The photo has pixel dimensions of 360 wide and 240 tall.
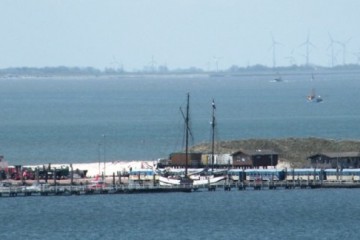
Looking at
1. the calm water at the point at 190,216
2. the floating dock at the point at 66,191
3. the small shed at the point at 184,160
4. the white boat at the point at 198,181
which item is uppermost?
the small shed at the point at 184,160

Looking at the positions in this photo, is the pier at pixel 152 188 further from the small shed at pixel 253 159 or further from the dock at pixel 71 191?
the small shed at pixel 253 159

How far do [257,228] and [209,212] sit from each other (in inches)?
276

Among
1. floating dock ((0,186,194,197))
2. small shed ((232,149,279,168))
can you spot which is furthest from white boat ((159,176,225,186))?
small shed ((232,149,279,168))

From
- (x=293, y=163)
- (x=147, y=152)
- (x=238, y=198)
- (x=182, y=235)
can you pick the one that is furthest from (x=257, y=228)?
(x=147, y=152)

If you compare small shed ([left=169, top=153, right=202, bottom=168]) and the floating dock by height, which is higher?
small shed ([left=169, top=153, right=202, bottom=168])

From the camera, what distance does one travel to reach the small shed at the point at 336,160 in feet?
339

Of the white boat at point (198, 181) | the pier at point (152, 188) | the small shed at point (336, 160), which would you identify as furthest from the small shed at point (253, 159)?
the pier at point (152, 188)

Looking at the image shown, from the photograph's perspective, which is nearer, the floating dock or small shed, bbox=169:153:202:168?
the floating dock

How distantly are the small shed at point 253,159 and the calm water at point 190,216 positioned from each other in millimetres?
10196

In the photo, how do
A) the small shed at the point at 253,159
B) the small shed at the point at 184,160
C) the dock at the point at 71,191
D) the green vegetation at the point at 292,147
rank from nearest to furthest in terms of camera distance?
1. the dock at the point at 71,191
2. the small shed at the point at 253,159
3. the small shed at the point at 184,160
4. the green vegetation at the point at 292,147

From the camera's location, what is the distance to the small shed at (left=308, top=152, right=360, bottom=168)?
339 feet

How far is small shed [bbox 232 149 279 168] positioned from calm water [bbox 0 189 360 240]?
10.2 meters

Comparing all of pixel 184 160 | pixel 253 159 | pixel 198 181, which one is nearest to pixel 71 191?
pixel 198 181

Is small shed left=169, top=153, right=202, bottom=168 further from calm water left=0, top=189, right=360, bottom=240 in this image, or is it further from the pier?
calm water left=0, top=189, right=360, bottom=240
